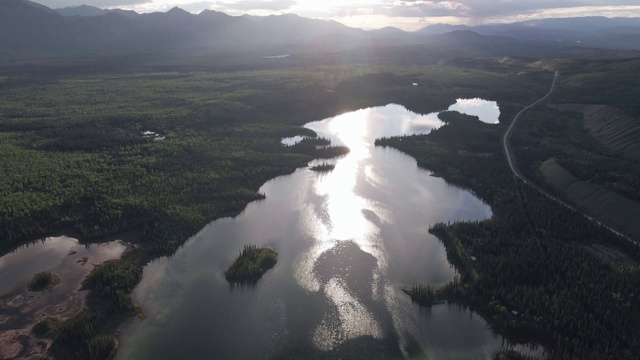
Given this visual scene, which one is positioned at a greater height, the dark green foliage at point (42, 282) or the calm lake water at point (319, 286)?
the dark green foliage at point (42, 282)

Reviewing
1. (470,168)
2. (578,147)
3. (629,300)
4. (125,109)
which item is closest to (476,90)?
(578,147)

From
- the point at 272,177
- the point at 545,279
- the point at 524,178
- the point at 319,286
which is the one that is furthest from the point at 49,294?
the point at 524,178

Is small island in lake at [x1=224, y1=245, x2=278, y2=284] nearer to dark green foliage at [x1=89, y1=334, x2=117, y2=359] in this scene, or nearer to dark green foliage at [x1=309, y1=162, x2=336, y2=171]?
dark green foliage at [x1=89, y1=334, x2=117, y2=359]

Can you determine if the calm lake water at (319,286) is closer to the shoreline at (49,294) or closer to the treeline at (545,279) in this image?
the treeline at (545,279)

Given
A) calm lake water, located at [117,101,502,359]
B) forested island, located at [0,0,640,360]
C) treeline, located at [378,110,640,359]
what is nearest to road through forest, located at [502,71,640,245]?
forested island, located at [0,0,640,360]

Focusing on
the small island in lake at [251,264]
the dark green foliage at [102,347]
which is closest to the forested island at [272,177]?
the dark green foliage at [102,347]

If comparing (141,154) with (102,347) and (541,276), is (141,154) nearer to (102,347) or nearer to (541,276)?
(102,347)
